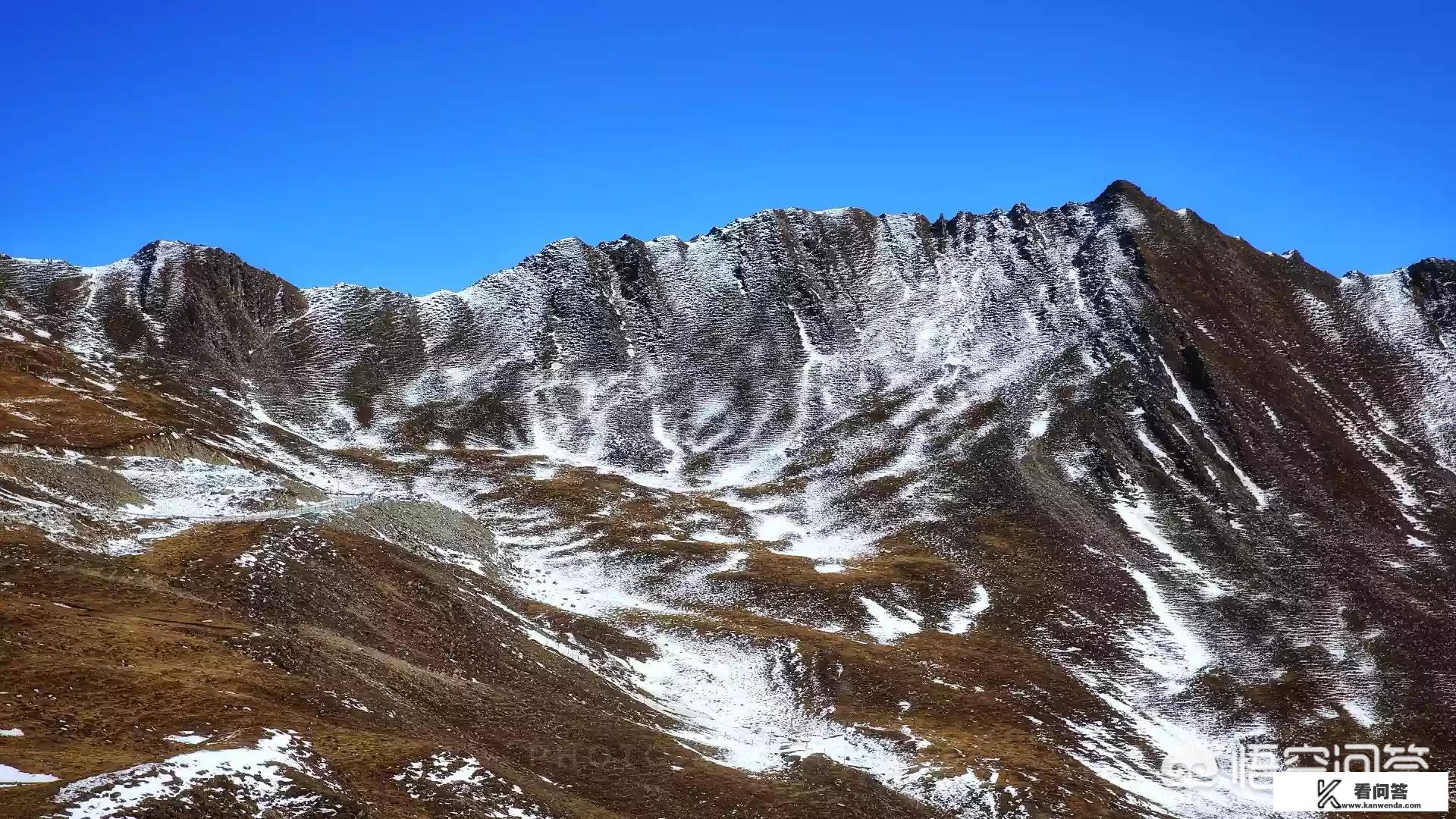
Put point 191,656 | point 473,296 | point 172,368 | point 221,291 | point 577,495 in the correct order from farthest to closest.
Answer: point 473,296
point 221,291
point 172,368
point 577,495
point 191,656

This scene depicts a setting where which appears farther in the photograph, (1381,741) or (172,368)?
(172,368)

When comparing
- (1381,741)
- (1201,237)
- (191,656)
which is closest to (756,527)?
(1381,741)

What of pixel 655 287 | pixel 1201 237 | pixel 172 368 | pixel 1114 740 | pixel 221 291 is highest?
pixel 1201 237

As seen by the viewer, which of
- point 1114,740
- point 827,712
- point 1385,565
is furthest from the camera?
point 1385,565

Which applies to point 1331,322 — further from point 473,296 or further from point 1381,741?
point 473,296

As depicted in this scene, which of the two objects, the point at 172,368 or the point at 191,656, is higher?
the point at 172,368

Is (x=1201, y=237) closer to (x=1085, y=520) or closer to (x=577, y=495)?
(x=1085, y=520)

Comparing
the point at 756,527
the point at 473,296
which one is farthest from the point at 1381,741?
the point at 473,296
